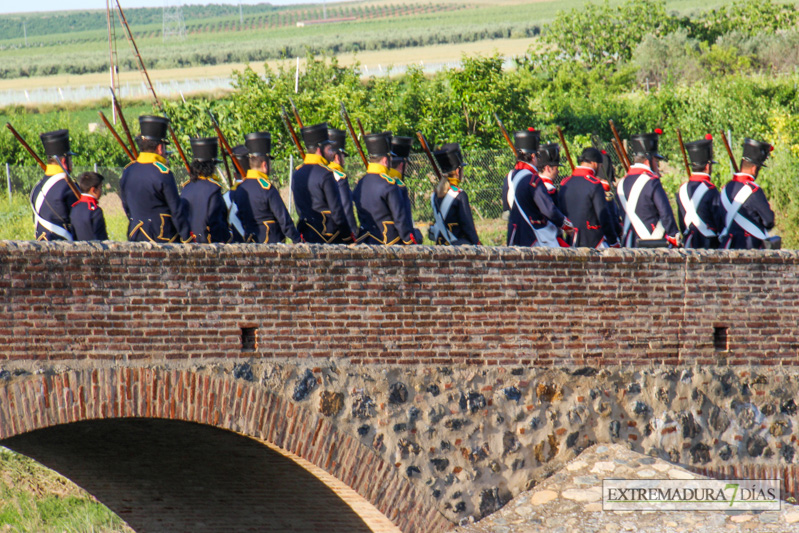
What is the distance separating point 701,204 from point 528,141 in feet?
6.57

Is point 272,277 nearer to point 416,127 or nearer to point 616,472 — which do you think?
point 616,472

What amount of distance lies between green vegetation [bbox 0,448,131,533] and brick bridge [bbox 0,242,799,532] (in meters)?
7.59

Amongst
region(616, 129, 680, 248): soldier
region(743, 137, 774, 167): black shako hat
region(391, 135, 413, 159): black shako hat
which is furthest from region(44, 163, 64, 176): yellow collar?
region(743, 137, 774, 167): black shako hat

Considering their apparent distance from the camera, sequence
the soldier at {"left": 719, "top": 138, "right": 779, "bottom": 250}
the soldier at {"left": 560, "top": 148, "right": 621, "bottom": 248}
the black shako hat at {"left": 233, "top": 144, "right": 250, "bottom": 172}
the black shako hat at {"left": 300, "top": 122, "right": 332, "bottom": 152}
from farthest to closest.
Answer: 1. the black shako hat at {"left": 233, "top": 144, "right": 250, "bottom": 172}
2. the soldier at {"left": 719, "top": 138, "right": 779, "bottom": 250}
3. the soldier at {"left": 560, "top": 148, "right": 621, "bottom": 248}
4. the black shako hat at {"left": 300, "top": 122, "right": 332, "bottom": 152}

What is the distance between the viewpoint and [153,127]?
938 centimetres

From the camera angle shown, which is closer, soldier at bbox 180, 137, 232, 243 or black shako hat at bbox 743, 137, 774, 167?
soldier at bbox 180, 137, 232, 243

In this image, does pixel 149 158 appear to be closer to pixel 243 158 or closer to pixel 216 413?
pixel 243 158

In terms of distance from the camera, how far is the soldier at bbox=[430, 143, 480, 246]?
10.5m

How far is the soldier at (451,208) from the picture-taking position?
10.5 m

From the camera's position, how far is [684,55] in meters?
46.9

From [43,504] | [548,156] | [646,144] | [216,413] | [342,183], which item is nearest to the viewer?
[216,413]

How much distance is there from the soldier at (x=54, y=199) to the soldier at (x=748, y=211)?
22.3 ft

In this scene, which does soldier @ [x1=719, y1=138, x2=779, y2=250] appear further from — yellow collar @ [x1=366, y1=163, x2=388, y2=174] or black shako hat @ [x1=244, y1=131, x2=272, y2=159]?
black shako hat @ [x1=244, y1=131, x2=272, y2=159]

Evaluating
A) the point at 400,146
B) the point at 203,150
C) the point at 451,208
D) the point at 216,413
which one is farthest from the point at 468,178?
the point at 216,413
